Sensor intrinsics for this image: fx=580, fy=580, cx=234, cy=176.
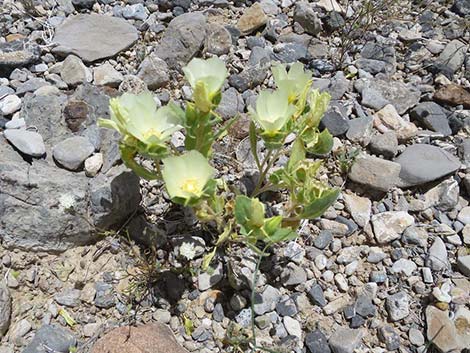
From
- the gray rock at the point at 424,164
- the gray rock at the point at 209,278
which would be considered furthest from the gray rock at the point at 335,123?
the gray rock at the point at 209,278

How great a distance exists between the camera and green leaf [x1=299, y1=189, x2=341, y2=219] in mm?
1738

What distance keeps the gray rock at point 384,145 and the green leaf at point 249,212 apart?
938mm

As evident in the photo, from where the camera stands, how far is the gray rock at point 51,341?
189 centimetres

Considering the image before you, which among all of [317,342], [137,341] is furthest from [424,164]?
[137,341]

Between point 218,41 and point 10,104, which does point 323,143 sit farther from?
point 10,104

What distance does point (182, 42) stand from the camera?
2.72 metres

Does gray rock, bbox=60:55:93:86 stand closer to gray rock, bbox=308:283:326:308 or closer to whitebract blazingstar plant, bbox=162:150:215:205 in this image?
whitebract blazingstar plant, bbox=162:150:215:205

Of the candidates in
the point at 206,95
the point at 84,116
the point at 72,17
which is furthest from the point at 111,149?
the point at 72,17

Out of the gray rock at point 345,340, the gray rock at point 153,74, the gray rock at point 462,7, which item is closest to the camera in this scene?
the gray rock at point 345,340

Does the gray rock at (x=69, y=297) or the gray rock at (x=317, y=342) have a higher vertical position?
the gray rock at (x=317, y=342)

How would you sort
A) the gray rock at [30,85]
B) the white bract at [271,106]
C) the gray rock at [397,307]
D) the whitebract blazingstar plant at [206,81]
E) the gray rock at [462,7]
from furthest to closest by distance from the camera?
the gray rock at [462,7] → the gray rock at [30,85] → the gray rock at [397,307] → the white bract at [271,106] → the whitebract blazingstar plant at [206,81]

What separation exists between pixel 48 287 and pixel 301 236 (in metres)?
0.95

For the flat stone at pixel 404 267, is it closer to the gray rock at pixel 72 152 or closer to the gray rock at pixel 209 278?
the gray rock at pixel 209 278

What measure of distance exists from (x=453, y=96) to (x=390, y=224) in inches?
31.8
